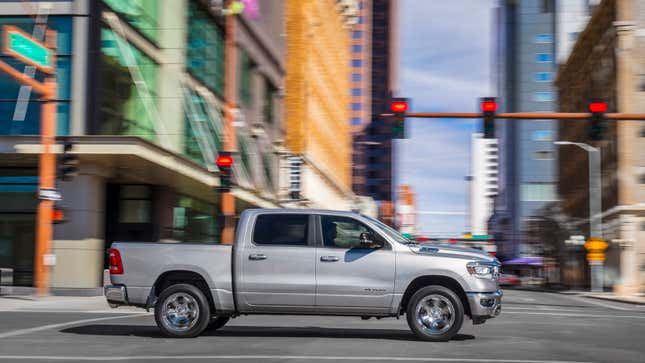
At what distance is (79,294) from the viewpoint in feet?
90.8

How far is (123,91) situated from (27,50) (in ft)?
24.3

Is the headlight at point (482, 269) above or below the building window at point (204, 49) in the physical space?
below

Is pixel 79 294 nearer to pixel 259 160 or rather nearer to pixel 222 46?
pixel 222 46

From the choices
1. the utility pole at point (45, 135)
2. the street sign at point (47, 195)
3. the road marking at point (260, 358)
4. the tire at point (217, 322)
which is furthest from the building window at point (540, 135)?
the road marking at point (260, 358)

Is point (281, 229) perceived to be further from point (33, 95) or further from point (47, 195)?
point (33, 95)

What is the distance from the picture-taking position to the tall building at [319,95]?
218 ft

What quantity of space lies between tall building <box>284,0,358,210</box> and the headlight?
4800cm

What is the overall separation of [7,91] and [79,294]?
697 cm

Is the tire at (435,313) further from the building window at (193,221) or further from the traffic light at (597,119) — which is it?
the building window at (193,221)

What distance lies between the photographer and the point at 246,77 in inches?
1884

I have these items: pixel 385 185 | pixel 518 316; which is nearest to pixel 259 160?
pixel 518 316

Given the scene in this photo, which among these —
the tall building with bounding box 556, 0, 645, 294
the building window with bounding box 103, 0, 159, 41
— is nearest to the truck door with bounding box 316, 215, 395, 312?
the building window with bounding box 103, 0, 159, 41

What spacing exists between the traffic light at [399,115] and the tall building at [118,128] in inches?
348

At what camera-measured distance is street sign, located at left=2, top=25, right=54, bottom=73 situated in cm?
2286
